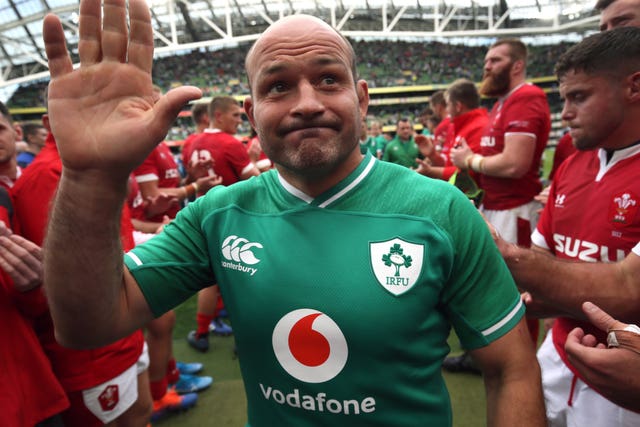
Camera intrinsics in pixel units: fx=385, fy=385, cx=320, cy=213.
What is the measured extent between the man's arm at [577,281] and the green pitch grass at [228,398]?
1.74 meters

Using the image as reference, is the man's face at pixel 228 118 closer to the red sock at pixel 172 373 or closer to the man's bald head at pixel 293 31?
the red sock at pixel 172 373

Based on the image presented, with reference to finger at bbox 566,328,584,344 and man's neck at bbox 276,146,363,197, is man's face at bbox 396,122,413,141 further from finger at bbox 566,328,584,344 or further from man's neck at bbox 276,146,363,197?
finger at bbox 566,328,584,344

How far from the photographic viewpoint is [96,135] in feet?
2.88

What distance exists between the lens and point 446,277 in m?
1.06

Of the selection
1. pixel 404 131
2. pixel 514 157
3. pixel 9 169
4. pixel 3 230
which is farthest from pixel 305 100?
pixel 404 131

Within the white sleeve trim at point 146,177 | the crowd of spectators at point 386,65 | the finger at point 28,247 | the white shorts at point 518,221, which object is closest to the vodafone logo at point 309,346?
the finger at point 28,247

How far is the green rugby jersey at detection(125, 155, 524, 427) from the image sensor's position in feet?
3.35

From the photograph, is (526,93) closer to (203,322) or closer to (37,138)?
(203,322)

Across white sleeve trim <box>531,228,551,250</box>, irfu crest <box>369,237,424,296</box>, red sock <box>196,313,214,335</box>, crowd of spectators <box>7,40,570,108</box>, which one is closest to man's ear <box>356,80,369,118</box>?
irfu crest <box>369,237,424,296</box>

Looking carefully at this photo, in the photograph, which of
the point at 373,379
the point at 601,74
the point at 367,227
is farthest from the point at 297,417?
the point at 601,74

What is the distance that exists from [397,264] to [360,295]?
0.13 metres

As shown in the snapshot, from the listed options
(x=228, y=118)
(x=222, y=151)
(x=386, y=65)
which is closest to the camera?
(x=222, y=151)

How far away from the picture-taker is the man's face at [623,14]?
211cm

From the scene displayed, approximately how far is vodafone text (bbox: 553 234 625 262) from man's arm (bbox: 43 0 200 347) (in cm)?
157
